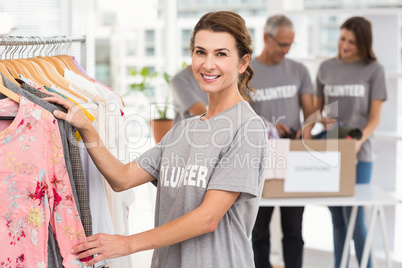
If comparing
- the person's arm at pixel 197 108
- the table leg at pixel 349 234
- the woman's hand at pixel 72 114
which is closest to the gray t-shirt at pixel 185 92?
the person's arm at pixel 197 108

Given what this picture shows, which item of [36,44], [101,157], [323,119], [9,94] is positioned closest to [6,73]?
[9,94]

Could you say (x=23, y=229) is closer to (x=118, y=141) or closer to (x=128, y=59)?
(x=118, y=141)

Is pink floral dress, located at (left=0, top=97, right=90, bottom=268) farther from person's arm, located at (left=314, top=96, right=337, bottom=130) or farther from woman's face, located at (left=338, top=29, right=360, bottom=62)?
woman's face, located at (left=338, top=29, right=360, bottom=62)

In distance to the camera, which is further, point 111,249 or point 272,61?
point 272,61

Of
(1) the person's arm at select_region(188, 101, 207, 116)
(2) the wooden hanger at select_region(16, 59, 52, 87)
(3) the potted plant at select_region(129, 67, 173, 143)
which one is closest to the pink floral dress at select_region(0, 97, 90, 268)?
(2) the wooden hanger at select_region(16, 59, 52, 87)

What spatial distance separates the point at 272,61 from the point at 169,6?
8.19ft

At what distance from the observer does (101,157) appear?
144cm

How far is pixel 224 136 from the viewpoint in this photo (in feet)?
4.56

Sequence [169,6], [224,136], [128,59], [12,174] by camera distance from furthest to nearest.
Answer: [128,59], [169,6], [224,136], [12,174]

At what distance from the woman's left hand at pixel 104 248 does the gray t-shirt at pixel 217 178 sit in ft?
0.59

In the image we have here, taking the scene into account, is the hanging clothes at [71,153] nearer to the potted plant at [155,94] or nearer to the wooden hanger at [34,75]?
the wooden hanger at [34,75]

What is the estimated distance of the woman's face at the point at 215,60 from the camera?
138cm

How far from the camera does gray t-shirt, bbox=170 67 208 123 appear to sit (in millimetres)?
2713

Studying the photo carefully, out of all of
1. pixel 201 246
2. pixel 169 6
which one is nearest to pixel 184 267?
pixel 201 246
